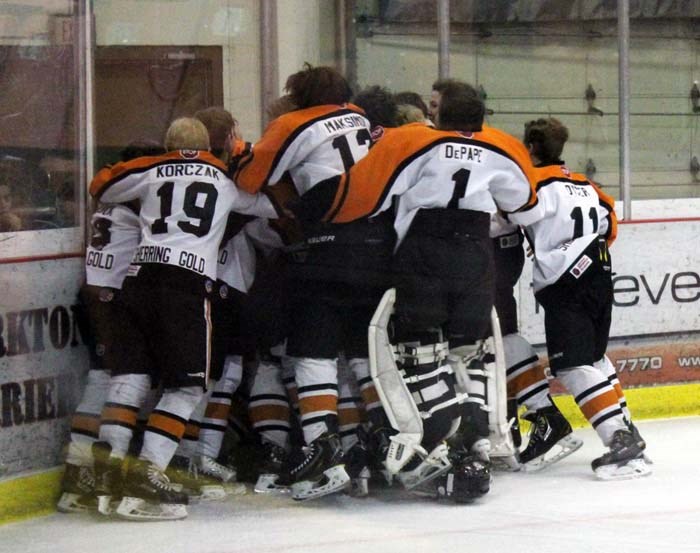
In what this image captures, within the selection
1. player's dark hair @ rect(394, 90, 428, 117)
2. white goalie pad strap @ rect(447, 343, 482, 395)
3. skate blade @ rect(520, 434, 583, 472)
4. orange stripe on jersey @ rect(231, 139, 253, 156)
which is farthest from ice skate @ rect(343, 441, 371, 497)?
player's dark hair @ rect(394, 90, 428, 117)

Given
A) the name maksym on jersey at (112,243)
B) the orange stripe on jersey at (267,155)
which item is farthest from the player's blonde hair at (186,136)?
the name maksym on jersey at (112,243)

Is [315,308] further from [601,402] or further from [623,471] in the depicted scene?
[623,471]

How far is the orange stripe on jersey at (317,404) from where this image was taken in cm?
418

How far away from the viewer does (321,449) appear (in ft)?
13.5

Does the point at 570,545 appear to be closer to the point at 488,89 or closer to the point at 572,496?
the point at 572,496

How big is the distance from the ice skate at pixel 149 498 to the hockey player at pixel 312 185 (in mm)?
386

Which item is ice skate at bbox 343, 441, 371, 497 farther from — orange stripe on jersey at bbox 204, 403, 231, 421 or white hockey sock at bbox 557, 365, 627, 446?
white hockey sock at bbox 557, 365, 627, 446

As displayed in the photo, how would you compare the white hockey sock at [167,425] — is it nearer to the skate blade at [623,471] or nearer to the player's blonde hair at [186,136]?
the player's blonde hair at [186,136]

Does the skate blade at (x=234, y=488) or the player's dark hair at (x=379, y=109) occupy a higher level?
the player's dark hair at (x=379, y=109)

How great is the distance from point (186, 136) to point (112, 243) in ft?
1.34

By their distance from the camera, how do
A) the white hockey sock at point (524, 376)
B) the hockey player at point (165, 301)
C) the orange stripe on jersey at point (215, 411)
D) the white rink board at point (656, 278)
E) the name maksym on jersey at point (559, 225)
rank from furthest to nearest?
the white rink board at point (656, 278) < the white hockey sock at point (524, 376) < the name maksym on jersey at point (559, 225) < the orange stripe on jersey at point (215, 411) < the hockey player at point (165, 301)

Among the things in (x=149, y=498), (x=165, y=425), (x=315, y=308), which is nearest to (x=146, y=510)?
(x=149, y=498)

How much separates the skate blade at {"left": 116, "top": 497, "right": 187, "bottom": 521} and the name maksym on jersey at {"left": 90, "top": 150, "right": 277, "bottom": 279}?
667 mm

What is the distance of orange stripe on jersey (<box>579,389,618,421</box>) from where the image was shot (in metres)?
4.48
